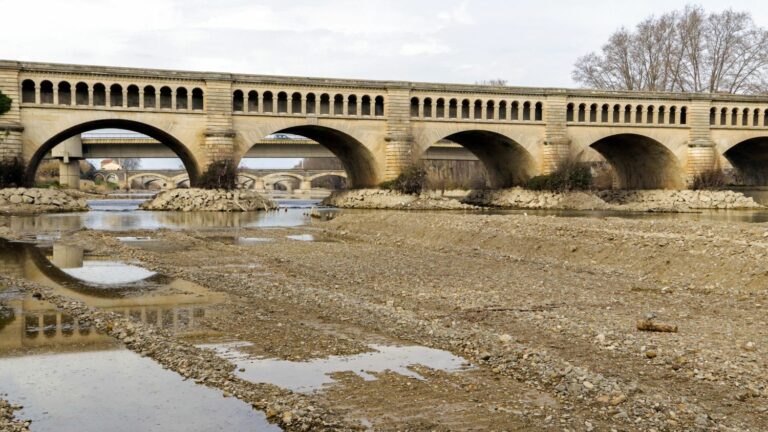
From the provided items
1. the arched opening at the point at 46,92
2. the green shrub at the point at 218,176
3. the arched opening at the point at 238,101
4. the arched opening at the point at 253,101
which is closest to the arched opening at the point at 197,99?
the arched opening at the point at 238,101

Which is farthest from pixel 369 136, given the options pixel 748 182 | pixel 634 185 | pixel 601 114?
pixel 748 182

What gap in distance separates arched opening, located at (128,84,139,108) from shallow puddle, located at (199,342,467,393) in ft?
168

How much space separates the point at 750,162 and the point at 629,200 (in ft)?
65.8

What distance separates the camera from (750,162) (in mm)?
84688

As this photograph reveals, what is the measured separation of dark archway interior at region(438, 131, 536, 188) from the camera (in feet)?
235

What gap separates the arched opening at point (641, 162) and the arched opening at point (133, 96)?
4454 centimetres

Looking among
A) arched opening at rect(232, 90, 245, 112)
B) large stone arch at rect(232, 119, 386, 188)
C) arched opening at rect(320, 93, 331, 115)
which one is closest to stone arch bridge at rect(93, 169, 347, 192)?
large stone arch at rect(232, 119, 386, 188)

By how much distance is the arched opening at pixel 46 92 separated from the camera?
5701 cm

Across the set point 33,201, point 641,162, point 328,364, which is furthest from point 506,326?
point 641,162

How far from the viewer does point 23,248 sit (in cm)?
2798

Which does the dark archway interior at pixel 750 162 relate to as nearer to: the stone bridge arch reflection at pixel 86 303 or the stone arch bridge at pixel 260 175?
the stone bridge arch reflection at pixel 86 303

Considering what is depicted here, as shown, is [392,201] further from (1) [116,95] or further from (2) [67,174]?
(2) [67,174]

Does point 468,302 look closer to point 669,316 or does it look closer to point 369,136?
point 669,316

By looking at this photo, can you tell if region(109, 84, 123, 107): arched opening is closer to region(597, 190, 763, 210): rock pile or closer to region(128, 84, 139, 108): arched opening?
region(128, 84, 139, 108): arched opening
